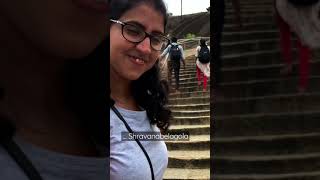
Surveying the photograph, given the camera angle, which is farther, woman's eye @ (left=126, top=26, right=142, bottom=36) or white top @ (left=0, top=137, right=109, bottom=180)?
woman's eye @ (left=126, top=26, right=142, bottom=36)

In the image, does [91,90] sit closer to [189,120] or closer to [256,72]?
[189,120]

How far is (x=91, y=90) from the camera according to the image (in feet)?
2.53

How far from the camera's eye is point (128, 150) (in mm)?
963

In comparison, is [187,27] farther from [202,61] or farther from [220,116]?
[220,116]

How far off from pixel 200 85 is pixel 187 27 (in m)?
0.14

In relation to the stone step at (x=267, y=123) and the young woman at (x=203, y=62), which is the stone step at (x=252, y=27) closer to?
Result: the young woman at (x=203, y=62)

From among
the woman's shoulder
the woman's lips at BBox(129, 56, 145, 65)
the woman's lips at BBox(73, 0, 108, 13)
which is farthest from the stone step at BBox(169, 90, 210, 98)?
the woman's shoulder

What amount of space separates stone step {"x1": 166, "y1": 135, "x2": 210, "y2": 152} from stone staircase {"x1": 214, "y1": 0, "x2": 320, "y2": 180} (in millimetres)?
49

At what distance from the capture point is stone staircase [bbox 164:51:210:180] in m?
0.92

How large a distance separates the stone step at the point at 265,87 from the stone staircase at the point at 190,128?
6cm

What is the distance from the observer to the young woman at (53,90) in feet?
2.14

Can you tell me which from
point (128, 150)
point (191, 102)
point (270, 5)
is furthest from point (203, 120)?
point (270, 5)

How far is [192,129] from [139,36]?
0.25 meters

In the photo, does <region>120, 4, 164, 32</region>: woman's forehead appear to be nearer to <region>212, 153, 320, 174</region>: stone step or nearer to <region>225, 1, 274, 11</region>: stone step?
<region>225, 1, 274, 11</region>: stone step
